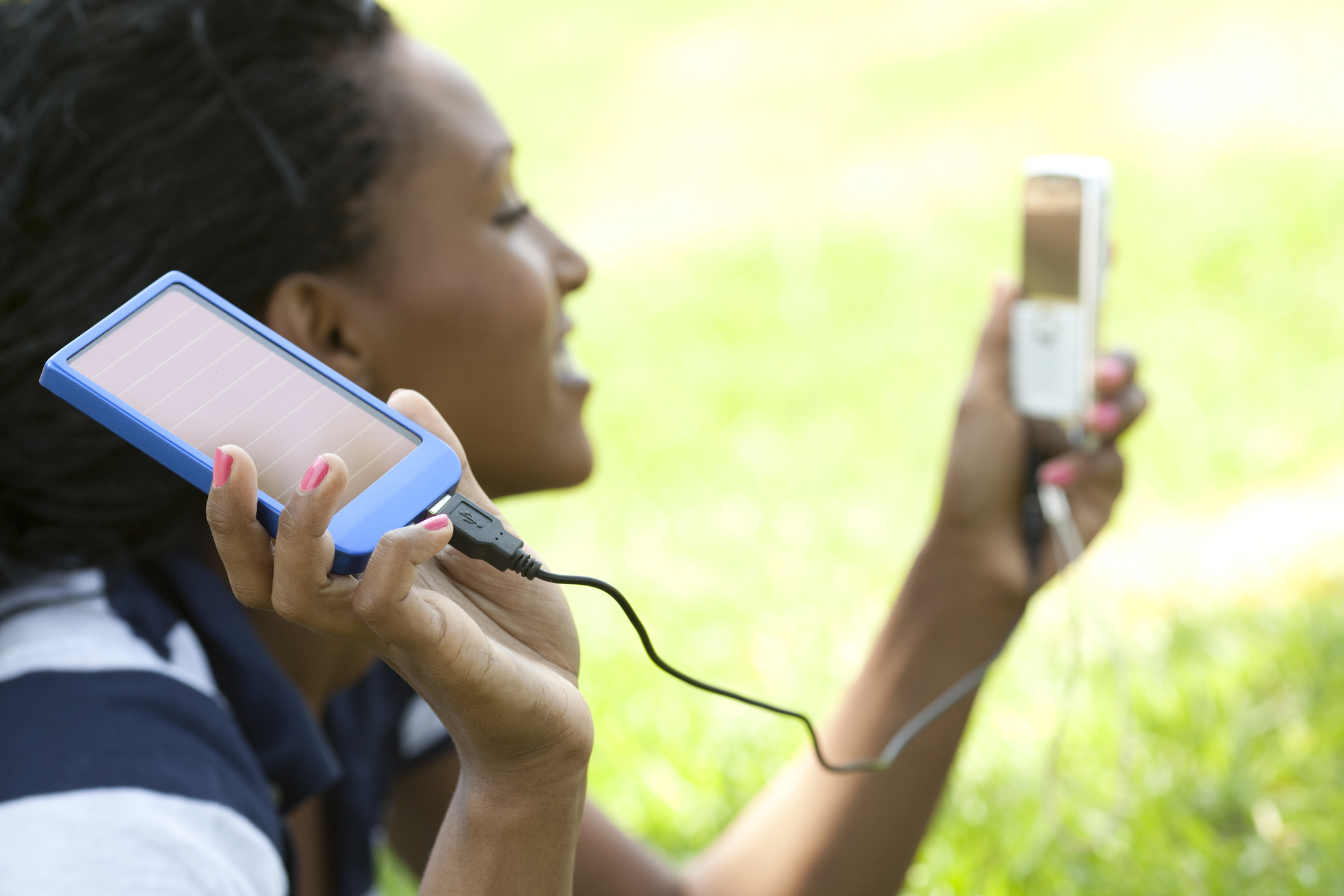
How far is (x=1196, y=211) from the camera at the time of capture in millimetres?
5270

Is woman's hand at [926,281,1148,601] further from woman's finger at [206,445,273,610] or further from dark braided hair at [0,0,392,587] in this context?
woman's finger at [206,445,273,610]

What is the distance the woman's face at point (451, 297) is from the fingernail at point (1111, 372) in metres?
0.82

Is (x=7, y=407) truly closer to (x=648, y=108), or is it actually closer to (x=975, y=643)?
(x=975, y=643)

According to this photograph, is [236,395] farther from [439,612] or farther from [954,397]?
[954,397]

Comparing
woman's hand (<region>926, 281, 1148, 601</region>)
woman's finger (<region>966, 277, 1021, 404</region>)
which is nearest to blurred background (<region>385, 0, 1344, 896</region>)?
woman's hand (<region>926, 281, 1148, 601</region>)

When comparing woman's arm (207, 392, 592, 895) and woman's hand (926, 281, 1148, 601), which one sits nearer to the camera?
woman's arm (207, 392, 592, 895)

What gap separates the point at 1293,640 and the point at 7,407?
2.34 m

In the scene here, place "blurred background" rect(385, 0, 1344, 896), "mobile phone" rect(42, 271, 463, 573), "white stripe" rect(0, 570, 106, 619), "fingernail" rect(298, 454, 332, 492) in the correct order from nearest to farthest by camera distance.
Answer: "fingernail" rect(298, 454, 332, 492) → "mobile phone" rect(42, 271, 463, 573) → "white stripe" rect(0, 570, 106, 619) → "blurred background" rect(385, 0, 1344, 896)

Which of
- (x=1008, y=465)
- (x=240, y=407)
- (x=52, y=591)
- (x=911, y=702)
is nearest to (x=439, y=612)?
(x=240, y=407)

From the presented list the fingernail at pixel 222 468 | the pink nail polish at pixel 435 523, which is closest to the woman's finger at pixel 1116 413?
the pink nail polish at pixel 435 523

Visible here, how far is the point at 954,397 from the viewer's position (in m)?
4.26

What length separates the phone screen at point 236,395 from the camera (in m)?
0.99

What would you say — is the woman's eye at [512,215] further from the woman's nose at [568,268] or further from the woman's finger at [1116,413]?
the woman's finger at [1116,413]

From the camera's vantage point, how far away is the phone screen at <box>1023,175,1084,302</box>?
1877 mm
